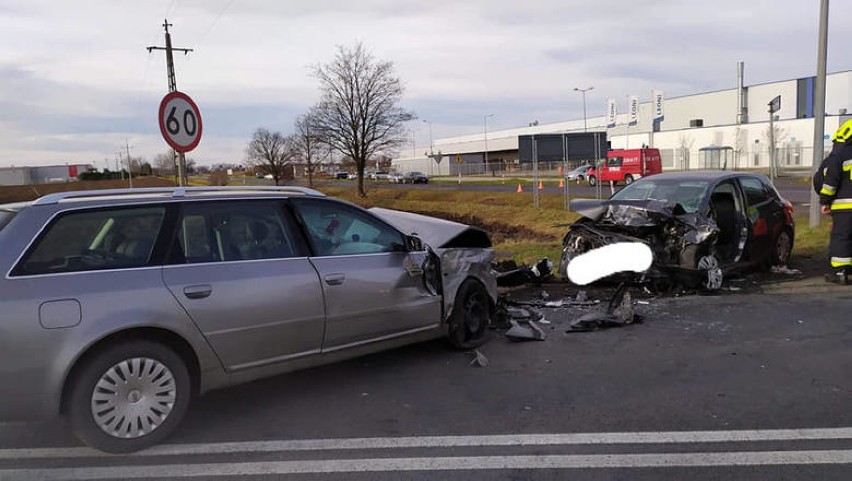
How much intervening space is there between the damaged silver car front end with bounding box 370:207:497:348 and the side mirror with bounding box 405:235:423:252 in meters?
0.15

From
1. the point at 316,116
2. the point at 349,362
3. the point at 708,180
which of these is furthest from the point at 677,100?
the point at 349,362

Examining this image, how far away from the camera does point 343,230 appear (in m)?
→ 4.84

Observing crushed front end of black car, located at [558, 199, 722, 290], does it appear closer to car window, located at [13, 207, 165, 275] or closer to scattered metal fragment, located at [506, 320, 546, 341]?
scattered metal fragment, located at [506, 320, 546, 341]

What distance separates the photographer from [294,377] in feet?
16.7

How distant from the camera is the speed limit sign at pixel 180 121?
7.98 m

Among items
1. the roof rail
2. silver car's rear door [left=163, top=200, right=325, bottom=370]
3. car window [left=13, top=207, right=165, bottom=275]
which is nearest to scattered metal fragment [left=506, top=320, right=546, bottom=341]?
silver car's rear door [left=163, top=200, right=325, bottom=370]

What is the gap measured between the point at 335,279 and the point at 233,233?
78cm

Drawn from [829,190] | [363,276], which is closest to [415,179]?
[829,190]

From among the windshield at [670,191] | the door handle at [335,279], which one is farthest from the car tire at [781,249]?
the door handle at [335,279]

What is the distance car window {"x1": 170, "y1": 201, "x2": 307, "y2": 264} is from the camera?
4.08 metres

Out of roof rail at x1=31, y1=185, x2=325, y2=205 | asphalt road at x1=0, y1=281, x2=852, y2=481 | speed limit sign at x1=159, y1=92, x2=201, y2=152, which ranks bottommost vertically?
asphalt road at x1=0, y1=281, x2=852, y2=481

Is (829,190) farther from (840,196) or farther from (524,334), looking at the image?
(524,334)

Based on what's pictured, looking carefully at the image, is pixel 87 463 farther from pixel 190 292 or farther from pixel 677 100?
pixel 677 100

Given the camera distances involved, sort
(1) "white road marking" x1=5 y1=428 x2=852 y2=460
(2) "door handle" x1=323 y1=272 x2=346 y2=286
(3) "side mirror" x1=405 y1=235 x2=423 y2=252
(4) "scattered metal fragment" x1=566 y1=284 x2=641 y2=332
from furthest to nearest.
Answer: (4) "scattered metal fragment" x1=566 y1=284 x2=641 y2=332 < (3) "side mirror" x1=405 y1=235 x2=423 y2=252 < (2) "door handle" x1=323 y1=272 x2=346 y2=286 < (1) "white road marking" x1=5 y1=428 x2=852 y2=460
